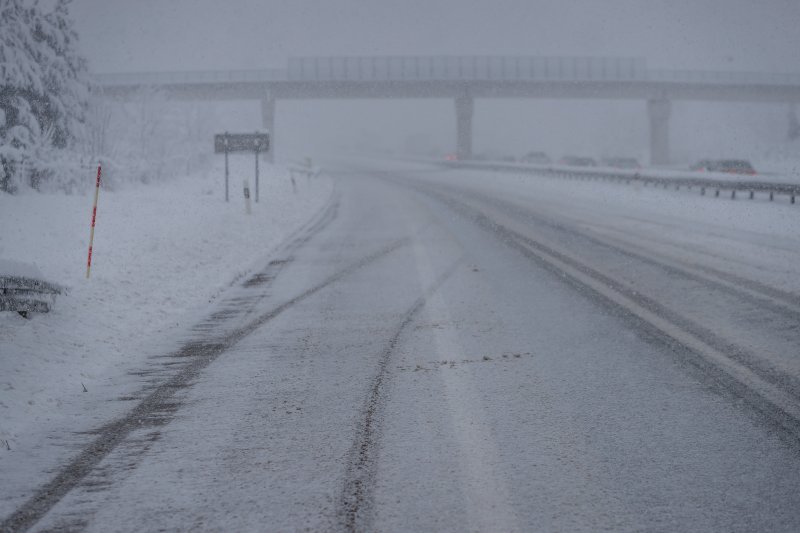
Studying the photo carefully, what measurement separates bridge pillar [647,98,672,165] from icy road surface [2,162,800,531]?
61508mm

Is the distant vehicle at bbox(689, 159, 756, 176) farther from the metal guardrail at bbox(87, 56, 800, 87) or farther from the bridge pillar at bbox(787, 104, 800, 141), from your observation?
the bridge pillar at bbox(787, 104, 800, 141)

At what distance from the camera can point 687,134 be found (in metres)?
122

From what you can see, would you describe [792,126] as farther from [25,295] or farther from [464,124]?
[25,295]

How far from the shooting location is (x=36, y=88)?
24188 mm

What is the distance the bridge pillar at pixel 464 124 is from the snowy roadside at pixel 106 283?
155 feet

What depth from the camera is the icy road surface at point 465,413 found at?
10.6 feet

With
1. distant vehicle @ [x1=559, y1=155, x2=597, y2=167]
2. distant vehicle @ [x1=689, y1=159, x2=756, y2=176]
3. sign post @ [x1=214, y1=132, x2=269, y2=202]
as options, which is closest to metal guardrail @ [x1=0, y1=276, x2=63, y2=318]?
sign post @ [x1=214, y1=132, x2=269, y2=202]

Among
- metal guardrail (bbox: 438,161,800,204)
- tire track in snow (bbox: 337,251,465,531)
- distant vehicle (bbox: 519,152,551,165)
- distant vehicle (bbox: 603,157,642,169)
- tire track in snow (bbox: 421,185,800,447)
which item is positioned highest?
distant vehicle (bbox: 519,152,551,165)

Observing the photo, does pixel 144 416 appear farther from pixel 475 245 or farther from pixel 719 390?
pixel 475 245

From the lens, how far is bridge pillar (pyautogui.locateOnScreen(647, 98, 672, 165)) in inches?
2630

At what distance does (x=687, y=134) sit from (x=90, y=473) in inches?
5225

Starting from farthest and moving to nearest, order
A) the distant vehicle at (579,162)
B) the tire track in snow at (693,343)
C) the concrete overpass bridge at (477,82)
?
the concrete overpass bridge at (477,82) < the distant vehicle at (579,162) < the tire track in snow at (693,343)

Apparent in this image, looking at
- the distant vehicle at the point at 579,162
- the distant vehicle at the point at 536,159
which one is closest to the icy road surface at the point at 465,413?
the distant vehicle at the point at 579,162

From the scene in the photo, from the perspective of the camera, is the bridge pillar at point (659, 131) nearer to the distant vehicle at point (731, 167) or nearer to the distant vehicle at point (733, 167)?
the distant vehicle at point (731, 167)
